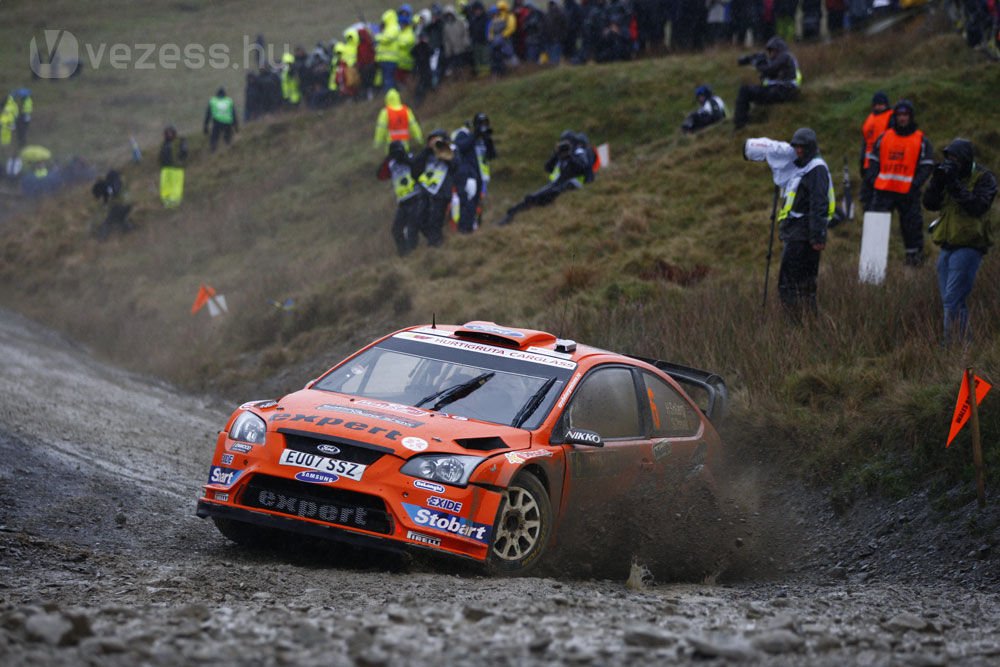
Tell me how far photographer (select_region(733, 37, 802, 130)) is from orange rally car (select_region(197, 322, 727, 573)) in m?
12.2

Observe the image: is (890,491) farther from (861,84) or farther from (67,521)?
(861,84)

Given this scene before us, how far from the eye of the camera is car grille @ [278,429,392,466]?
288 inches

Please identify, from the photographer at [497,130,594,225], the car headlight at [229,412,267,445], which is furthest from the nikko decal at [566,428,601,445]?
the photographer at [497,130,594,225]

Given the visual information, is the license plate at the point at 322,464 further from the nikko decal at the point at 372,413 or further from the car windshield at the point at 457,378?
the car windshield at the point at 457,378

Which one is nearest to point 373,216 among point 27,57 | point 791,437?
point 791,437

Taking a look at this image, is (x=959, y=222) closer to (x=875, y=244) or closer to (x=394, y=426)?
(x=875, y=244)

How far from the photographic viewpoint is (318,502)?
7.29m

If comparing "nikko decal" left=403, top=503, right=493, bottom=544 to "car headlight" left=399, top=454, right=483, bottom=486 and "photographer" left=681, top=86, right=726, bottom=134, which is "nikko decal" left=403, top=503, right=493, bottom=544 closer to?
"car headlight" left=399, top=454, right=483, bottom=486

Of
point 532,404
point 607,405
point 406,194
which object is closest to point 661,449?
point 607,405

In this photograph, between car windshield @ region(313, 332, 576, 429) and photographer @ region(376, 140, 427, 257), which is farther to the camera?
photographer @ region(376, 140, 427, 257)

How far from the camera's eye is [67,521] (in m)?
8.16

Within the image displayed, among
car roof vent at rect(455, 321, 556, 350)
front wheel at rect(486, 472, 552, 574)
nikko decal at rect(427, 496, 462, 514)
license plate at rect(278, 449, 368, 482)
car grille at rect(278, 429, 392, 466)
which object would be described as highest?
car roof vent at rect(455, 321, 556, 350)

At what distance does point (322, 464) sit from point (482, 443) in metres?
0.91

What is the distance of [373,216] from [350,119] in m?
8.27
